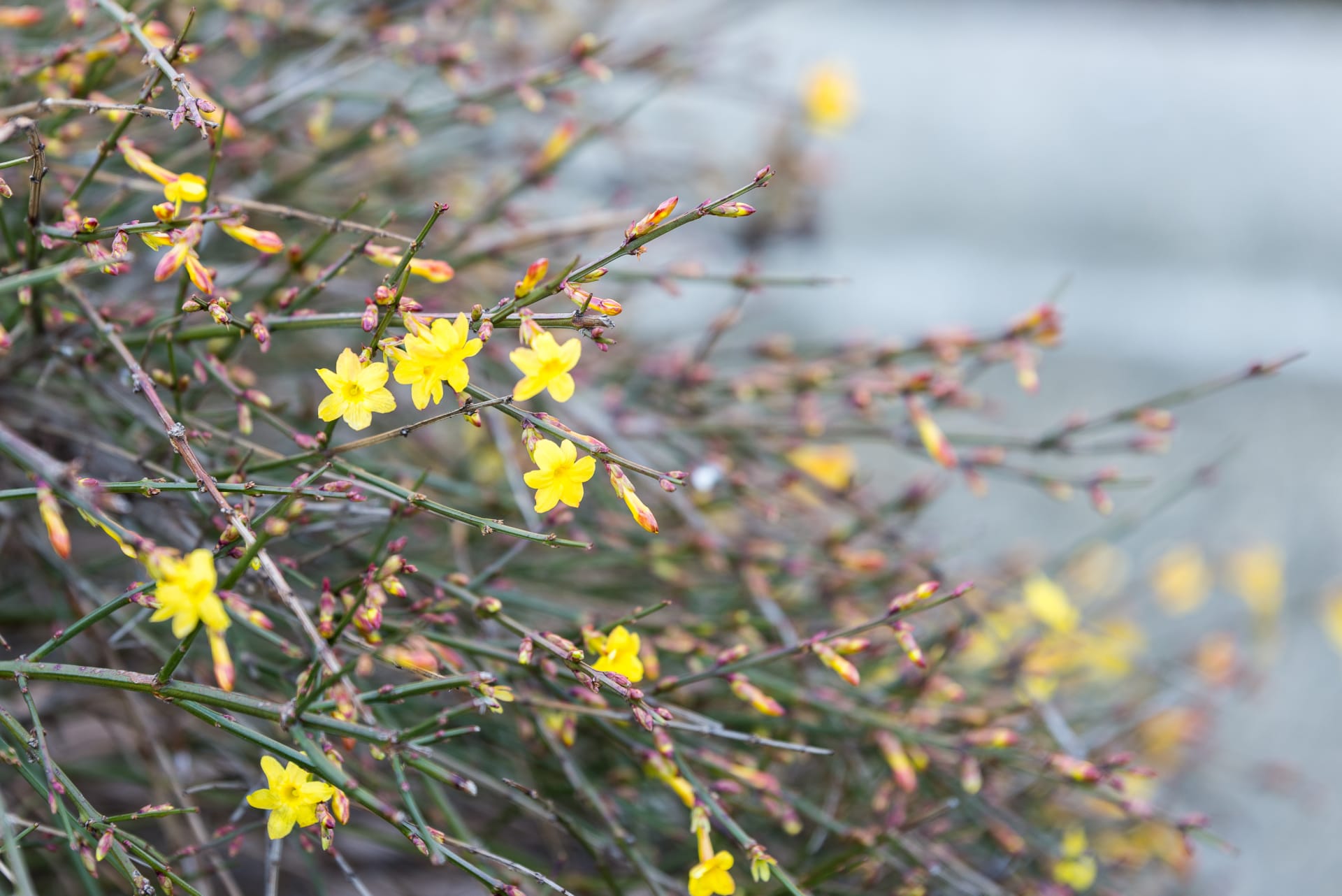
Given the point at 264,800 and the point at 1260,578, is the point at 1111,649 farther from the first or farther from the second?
the point at 264,800

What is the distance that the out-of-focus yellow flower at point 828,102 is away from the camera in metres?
1.82

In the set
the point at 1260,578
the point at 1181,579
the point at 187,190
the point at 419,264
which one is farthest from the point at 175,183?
the point at 1260,578

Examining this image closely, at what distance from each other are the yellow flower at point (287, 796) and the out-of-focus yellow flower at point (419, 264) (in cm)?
34

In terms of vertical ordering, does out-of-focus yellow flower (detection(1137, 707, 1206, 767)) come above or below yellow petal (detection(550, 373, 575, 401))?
below

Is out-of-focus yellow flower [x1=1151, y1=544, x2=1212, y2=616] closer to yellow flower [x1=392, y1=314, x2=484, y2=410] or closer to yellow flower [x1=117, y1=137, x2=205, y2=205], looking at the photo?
yellow flower [x1=392, y1=314, x2=484, y2=410]

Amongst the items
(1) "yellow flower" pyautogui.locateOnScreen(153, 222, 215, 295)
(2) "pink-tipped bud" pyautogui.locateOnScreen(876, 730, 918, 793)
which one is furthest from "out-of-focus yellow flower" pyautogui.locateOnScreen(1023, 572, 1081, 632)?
(1) "yellow flower" pyautogui.locateOnScreen(153, 222, 215, 295)

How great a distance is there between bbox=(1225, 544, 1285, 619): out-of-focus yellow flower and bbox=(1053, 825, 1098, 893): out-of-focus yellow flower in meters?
1.00

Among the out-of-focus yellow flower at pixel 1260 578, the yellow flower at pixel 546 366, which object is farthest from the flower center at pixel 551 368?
the out-of-focus yellow flower at pixel 1260 578

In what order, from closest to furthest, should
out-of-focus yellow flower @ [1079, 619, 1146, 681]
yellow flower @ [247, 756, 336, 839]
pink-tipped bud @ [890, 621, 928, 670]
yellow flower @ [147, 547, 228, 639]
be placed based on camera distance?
yellow flower @ [147, 547, 228, 639]
yellow flower @ [247, 756, 336, 839]
pink-tipped bud @ [890, 621, 928, 670]
out-of-focus yellow flower @ [1079, 619, 1146, 681]

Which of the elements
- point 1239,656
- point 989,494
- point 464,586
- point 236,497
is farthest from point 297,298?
point 1239,656

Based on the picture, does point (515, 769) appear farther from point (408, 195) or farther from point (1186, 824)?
point (408, 195)

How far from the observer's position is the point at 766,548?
1.10 m

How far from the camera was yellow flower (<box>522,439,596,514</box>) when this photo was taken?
0.59m

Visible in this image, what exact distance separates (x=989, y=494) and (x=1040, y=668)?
727 millimetres
